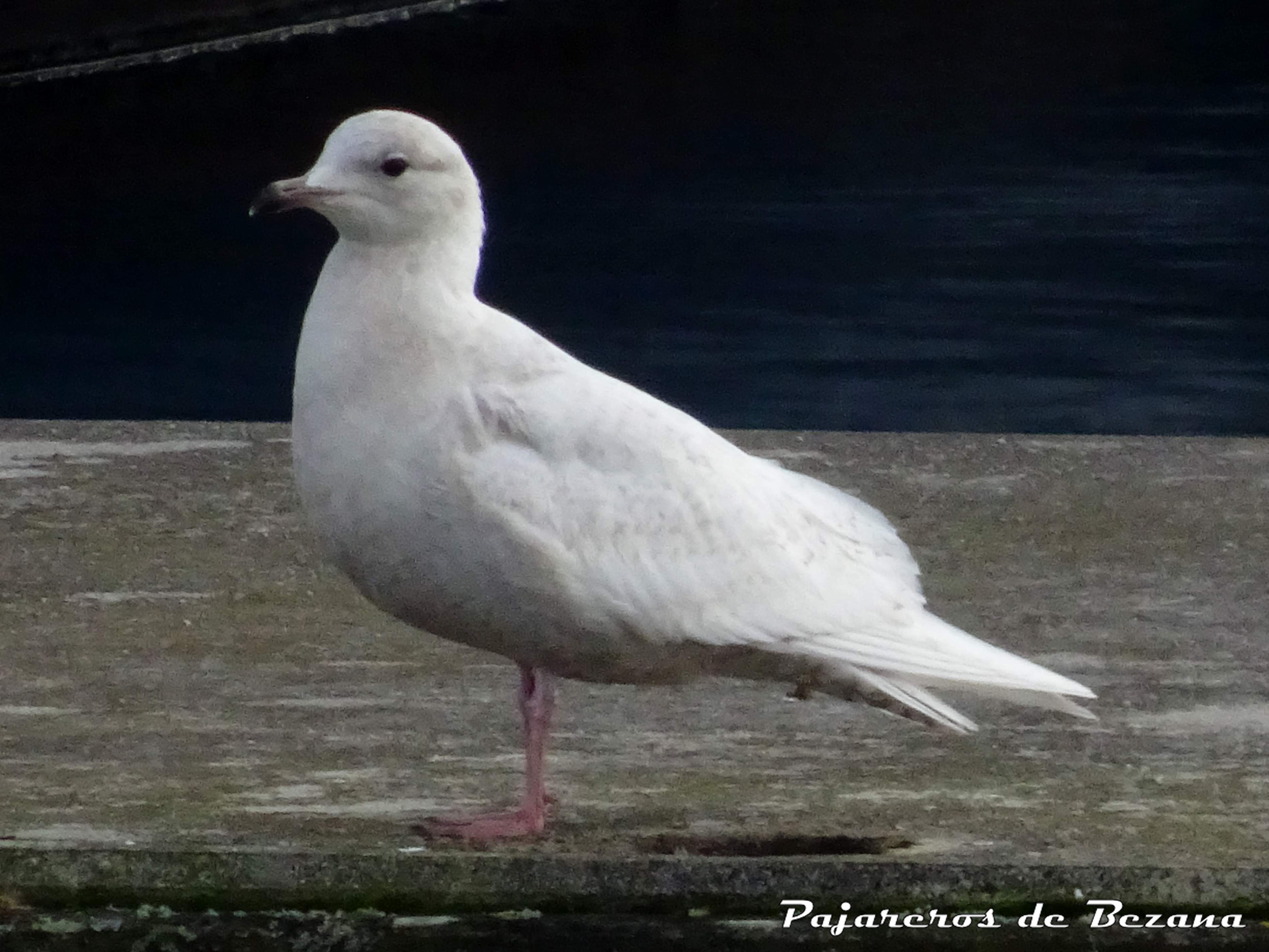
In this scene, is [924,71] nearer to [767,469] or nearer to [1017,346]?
[1017,346]

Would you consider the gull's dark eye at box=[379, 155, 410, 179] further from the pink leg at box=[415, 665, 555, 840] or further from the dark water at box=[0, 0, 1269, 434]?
the dark water at box=[0, 0, 1269, 434]

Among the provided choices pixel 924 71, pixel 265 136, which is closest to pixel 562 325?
pixel 265 136

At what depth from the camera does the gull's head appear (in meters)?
4.53

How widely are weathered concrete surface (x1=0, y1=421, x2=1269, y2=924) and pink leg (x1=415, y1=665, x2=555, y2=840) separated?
5 centimetres

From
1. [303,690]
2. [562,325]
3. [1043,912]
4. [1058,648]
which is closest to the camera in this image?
[1043,912]

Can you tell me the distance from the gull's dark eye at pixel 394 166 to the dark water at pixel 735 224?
9662mm

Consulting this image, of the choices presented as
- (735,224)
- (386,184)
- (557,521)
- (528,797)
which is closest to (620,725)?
(528,797)

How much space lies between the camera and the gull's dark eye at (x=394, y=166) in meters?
4.53

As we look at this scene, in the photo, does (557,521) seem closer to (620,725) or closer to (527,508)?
(527,508)

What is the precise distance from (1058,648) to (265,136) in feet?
72.7

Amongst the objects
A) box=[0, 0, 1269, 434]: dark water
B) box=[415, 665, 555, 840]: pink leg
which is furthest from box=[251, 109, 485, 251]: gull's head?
box=[0, 0, 1269, 434]: dark water

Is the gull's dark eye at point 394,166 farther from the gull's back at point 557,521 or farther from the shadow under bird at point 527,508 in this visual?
the gull's back at point 557,521

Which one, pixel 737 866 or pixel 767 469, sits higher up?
pixel 767 469

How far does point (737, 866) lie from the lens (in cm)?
432
